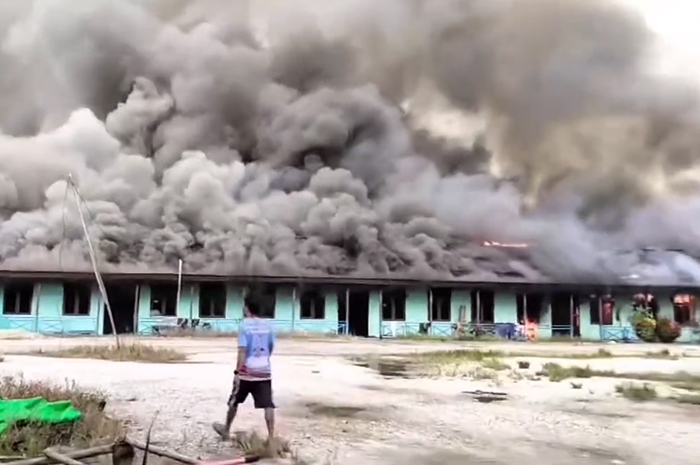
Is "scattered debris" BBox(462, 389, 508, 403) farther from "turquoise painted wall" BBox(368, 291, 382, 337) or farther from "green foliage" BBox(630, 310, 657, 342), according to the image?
"green foliage" BBox(630, 310, 657, 342)

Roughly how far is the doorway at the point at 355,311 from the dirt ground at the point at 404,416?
1459 centimetres

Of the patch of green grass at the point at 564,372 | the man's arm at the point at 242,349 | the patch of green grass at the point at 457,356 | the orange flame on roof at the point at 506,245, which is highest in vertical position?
the orange flame on roof at the point at 506,245

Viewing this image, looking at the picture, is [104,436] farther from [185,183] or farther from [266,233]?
[185,183]

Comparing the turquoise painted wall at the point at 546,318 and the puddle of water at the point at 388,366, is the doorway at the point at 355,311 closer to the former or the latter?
the turquoise painted wall at the point at 546,318

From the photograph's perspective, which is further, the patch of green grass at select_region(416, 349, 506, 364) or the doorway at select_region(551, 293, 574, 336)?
the doorway at select_region(551, 293, 574, 336)

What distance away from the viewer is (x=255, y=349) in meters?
6.45

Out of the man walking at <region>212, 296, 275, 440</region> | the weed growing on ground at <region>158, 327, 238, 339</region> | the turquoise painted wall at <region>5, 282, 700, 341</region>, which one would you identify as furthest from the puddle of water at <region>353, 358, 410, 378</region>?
the weed growing on ground at <region>158, 327, 238, 339</region>

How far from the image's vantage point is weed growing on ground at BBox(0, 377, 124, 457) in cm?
551

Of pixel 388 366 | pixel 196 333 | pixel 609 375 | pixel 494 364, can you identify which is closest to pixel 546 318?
pixel 196 333

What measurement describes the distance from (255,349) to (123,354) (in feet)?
35.9

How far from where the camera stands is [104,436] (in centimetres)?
620

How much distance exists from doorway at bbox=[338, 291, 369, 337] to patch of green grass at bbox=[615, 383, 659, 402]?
1736cm

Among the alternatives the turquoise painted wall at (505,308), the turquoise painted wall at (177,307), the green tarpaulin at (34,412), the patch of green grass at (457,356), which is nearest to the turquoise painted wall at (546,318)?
the turquoise painted wall at (505,308)

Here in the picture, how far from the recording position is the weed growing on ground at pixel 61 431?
18.1 ft
